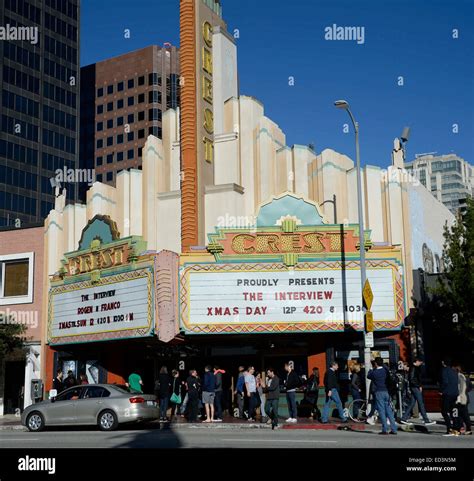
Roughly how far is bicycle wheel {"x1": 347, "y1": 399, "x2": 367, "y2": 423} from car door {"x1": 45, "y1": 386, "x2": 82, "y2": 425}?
8074 millimetres

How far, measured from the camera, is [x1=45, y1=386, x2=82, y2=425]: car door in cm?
2048

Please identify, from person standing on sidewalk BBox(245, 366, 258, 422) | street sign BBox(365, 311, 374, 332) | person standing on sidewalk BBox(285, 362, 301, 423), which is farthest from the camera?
person standing on sidewalk BBox(245, 366, 258, 422)

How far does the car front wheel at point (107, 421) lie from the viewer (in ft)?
64.8

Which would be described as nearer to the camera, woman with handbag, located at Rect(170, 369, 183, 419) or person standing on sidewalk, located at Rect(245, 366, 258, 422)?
person standing on sidewalk, located at Rect(245, 366, 258, 422)

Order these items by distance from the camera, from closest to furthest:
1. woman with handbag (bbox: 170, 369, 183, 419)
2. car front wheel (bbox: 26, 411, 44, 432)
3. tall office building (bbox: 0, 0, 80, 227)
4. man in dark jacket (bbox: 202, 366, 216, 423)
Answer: car front wheel (bbox: 26, 411, 44, 432), man in dark jacket (bbox: 202, 366, 216, 423), woman with handbag (bbox: 170, 369, 183, 419), tall office building (bbox: 0, 0, 80, 227)

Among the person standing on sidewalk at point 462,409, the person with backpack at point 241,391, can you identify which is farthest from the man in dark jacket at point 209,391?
the person standing on sidewalk at point 462,409

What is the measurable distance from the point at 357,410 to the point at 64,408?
8795 mm

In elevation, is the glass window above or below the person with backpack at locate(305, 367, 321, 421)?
above

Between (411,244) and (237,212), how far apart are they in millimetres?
7171

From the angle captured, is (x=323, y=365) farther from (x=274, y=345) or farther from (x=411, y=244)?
(x=411, y=244)

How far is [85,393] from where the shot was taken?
20719 millimetres

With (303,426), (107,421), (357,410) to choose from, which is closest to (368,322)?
(357,410)

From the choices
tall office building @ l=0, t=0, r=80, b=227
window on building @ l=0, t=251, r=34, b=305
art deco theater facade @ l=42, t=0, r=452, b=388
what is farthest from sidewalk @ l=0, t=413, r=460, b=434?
tall office building @ l=0, t=0, r=80, b=227

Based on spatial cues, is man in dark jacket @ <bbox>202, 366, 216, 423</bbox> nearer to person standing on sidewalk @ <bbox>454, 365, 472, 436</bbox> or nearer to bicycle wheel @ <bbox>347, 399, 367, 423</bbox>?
bicycle wheel @ <bbox>347, 399, 367, 423</bbox>
